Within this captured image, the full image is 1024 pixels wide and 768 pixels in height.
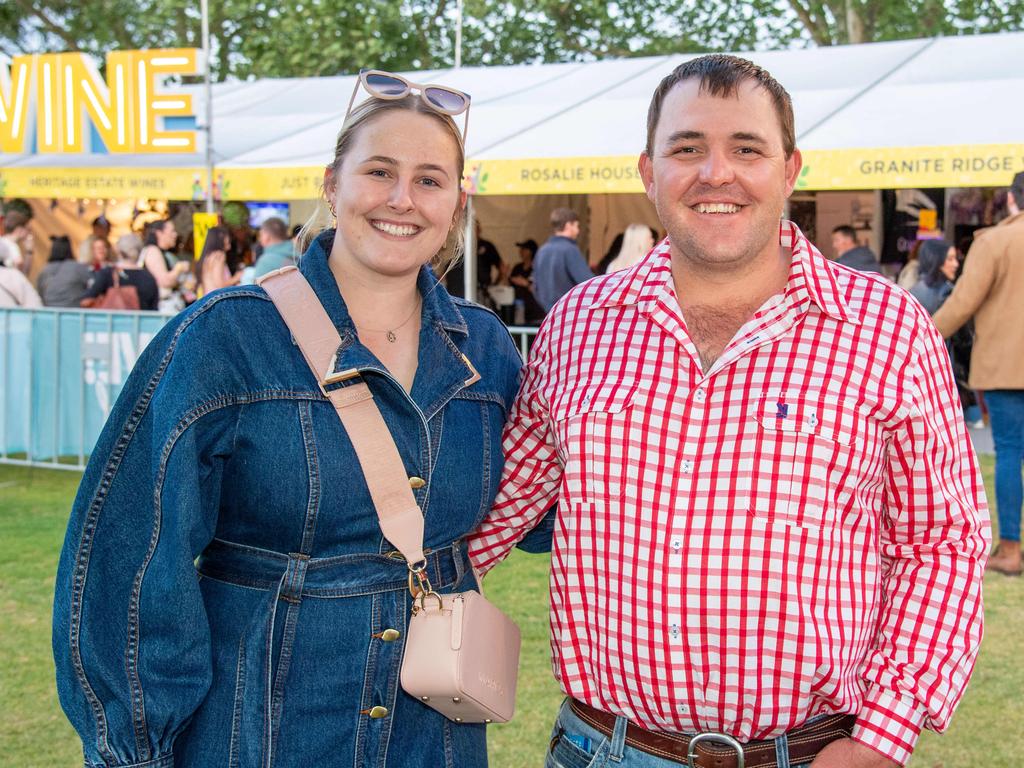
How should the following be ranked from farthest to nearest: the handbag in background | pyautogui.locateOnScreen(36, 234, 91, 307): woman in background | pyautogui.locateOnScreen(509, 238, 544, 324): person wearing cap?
pyautogui.locateOnScreen(509, 238, 544, 324): person wearing cap → pyautogui.locateOnScreen(36, 234, 91, 307): woman in background → the handbag in background

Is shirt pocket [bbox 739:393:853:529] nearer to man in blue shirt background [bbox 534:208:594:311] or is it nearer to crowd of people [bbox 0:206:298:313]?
crowd of people [bbox 0:206:298:313]

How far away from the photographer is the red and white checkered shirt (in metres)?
2.04

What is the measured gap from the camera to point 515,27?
2672cm

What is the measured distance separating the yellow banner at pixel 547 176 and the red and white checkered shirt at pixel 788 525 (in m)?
5.70

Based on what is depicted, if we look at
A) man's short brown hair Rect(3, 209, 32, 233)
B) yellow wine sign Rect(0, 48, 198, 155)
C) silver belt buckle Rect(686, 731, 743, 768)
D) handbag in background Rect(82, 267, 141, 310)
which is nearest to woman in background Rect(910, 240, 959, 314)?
handbag in background Rect(82, 267, 141, 310)

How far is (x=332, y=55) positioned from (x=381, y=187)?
24.1 metres

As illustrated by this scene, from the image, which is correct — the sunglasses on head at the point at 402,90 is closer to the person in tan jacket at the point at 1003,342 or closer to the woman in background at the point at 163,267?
the person in tan jacket at the point at 1003,342

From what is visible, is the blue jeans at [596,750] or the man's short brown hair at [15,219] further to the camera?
the man's short brown hair at [15,219]

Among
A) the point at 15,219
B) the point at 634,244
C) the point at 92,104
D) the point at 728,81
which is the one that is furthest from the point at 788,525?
the point at 15,219

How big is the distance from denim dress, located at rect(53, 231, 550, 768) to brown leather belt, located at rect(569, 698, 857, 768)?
1.36 ft

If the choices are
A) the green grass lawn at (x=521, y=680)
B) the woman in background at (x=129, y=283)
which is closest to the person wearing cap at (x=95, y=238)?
the woman in background at (x=129, y=283)

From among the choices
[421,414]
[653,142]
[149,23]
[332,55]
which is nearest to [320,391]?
[421,414]

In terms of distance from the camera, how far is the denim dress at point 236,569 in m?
2.04

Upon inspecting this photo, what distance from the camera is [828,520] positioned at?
204 cm
